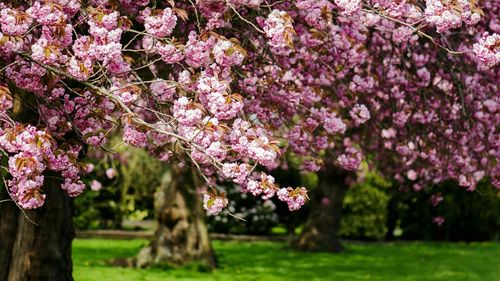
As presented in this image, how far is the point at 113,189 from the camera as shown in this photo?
26141 mm

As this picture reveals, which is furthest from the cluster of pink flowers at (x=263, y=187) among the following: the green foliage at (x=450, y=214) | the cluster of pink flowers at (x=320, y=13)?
the green foliage at (x=450, y=214)

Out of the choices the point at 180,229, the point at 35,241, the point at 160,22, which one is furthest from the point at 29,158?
the point at 180,229

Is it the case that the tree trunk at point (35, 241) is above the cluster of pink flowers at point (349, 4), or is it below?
below

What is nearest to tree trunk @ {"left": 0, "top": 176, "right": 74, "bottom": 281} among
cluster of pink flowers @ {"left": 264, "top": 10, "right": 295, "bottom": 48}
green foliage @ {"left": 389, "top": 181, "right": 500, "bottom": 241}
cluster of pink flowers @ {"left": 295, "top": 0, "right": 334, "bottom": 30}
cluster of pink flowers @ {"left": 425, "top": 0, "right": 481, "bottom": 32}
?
cluster of pink flowers @ {"left": 295, "top": 0, "right": 334, "bottom": 30}

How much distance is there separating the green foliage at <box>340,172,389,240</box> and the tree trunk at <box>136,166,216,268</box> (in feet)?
31.0

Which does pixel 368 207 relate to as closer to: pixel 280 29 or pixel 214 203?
pixel 280 29

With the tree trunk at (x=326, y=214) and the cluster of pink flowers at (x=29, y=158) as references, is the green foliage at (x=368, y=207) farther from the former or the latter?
the cluster of pink flowers at (x=29, y=158)

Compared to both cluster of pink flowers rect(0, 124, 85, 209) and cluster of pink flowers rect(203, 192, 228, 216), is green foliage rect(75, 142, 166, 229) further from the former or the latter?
cluster of pink flowers rect(203, 192, 228, 216)

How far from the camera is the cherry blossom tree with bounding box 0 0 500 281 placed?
6172 mm

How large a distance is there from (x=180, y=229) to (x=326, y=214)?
243 inches

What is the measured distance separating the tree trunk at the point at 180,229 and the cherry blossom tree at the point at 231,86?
5102mm

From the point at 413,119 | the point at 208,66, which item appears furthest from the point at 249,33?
the point at 413,119

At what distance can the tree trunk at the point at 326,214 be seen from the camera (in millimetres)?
23984

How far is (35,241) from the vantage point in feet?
33.3
